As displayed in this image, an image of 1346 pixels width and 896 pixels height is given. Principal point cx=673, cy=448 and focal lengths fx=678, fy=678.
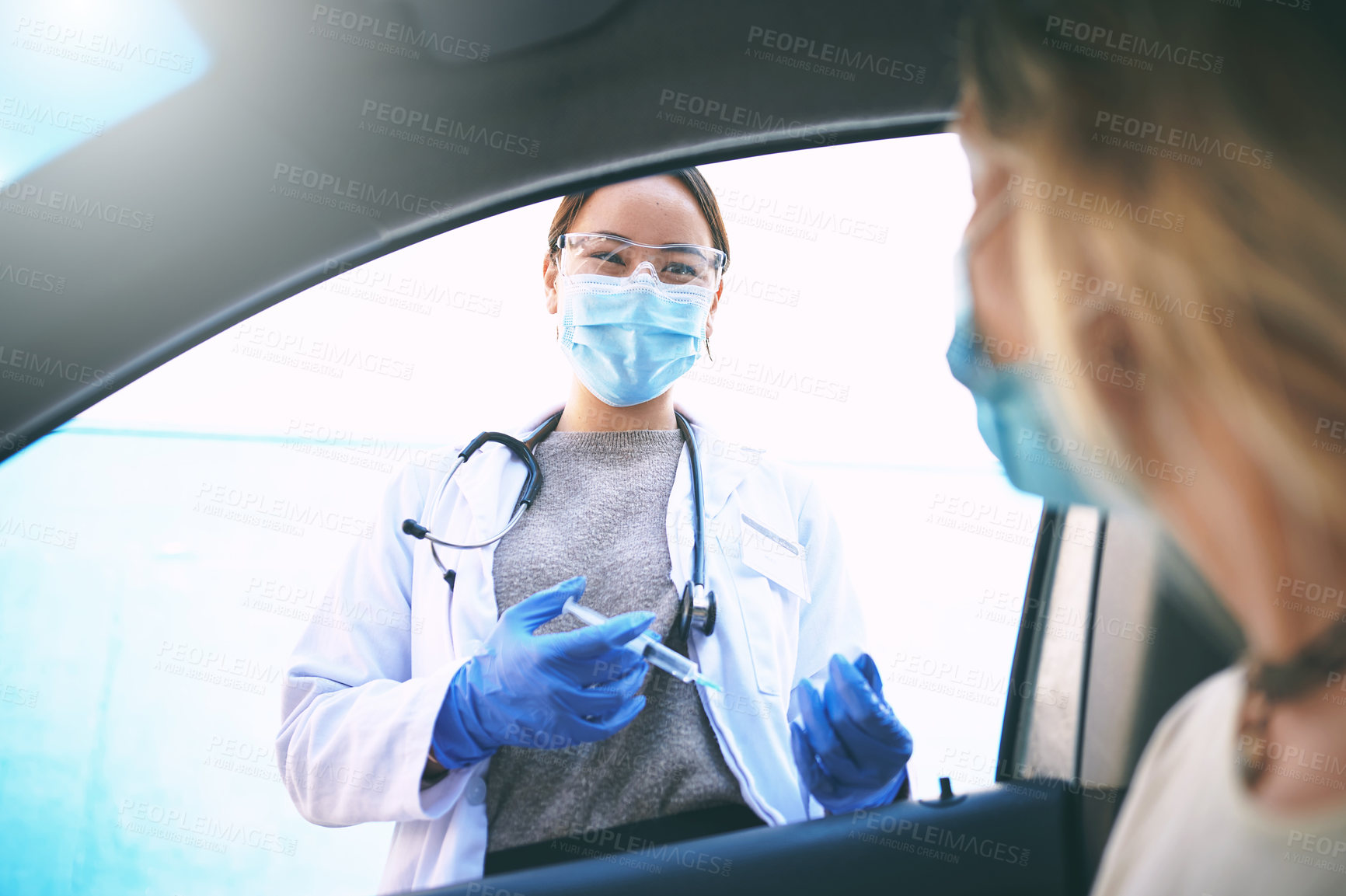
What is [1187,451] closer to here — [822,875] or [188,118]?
[822,875]

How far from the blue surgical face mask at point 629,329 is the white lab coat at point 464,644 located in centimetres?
17

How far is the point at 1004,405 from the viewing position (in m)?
0.84

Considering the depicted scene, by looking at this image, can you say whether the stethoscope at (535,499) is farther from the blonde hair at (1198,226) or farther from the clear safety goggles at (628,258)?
the blonde hair at (1198,226)

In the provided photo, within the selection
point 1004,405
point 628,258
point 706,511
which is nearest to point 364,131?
point 628,258

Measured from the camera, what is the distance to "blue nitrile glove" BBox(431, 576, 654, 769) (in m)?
0.86

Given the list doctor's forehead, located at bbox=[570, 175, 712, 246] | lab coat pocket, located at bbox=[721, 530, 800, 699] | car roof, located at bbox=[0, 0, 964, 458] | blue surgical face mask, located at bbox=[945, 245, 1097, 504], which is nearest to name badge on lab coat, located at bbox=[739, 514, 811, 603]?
lab coat pocket, located at bbox=[721, 530, 800, 699]

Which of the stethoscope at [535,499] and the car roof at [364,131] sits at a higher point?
the car roof at [364,131]

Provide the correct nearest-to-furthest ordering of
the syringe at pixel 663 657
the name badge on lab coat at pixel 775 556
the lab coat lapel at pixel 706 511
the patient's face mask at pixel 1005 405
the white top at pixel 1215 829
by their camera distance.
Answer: the white top at pixel 1215 829 < the patient's face mask at pixel 1005 405 < the syringe at pixel 663 657 < the lab coat lapel at pixel 706 511 < the name badge on lab coat at pixel 775 556

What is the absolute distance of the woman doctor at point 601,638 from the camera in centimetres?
90

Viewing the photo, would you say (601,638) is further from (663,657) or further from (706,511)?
(706,511)

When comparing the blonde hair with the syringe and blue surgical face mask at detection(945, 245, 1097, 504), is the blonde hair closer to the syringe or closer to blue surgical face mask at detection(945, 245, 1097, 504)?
blue surgical face mask at detection(945, 245, 1097, 504)

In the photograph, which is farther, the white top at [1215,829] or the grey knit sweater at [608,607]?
the grey knit sweater at [608,607]


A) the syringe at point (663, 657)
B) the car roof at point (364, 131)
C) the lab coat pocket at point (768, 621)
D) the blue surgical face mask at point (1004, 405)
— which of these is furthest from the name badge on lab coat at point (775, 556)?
the car roof at point (364, 131)

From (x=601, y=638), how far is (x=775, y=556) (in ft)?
1.35
